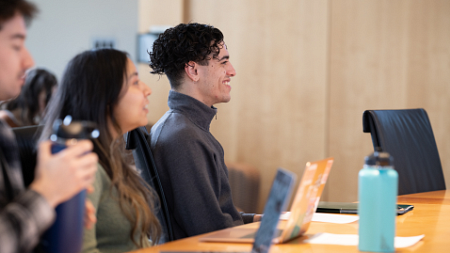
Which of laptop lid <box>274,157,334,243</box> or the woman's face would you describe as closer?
laptop lid <box>274,157,334,243</box>

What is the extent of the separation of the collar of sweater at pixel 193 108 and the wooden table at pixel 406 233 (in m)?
0.51

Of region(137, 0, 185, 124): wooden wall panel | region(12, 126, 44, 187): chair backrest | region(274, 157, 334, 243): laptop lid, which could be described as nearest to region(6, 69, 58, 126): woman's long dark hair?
region(137, 0, 185, 124): wooden wall panel

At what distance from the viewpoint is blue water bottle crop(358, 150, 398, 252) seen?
0.98m

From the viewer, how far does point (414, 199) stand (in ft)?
6.13

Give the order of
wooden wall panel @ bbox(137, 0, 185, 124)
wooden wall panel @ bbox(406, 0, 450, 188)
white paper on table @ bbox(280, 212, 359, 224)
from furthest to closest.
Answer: wooden wall panel @ bbox(137, 0, 185, 124)
wooden wall panel @ bbox(406, 0, 450, 188)
white paper on table @ bbox(280, 212, 359, 224)

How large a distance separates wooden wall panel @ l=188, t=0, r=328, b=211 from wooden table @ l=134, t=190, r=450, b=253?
192 centimetres

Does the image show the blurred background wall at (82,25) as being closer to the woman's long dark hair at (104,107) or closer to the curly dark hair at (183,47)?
the curly dark hair at (183,47)

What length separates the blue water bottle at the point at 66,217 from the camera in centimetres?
76

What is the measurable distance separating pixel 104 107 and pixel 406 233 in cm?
83

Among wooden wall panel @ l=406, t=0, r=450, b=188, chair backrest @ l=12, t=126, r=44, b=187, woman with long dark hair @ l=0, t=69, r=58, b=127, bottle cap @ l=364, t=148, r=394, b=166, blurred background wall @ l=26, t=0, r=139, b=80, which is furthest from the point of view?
blurred background wall @ l=26, t=0, r=139, b=80

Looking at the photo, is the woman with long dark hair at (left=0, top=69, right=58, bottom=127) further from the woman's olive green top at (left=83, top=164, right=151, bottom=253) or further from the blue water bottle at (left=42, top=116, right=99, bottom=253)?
the blue water bottle at (left=42, top=116, right=99, bottom=253)

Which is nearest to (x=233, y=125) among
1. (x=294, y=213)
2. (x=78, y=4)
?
(x=78, y=4)

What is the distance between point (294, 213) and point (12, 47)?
66 centimetres

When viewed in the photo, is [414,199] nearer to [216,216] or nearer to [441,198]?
[441,198]
